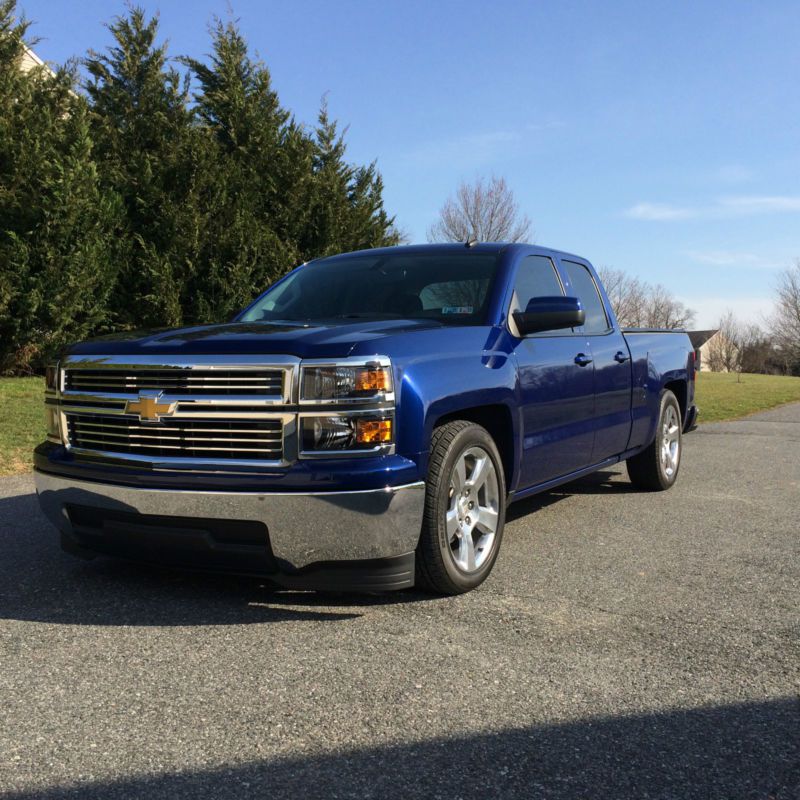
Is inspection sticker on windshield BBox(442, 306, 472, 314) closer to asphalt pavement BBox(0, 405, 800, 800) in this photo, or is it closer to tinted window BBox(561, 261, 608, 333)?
tinted window BBox(561, 261, 608, 333)

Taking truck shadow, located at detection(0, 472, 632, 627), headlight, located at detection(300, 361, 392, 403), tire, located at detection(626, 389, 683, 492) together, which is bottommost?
truck shadow, located at detection(0, 472, 632, 627)

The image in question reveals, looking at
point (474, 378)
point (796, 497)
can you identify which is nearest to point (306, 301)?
point (474, 378)

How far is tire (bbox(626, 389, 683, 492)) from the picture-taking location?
7.18 m

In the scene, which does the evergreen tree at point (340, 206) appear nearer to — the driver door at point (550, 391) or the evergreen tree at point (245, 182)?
the evergreen tree at point (245, 182)

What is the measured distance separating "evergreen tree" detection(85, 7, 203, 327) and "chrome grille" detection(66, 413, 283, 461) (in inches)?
426

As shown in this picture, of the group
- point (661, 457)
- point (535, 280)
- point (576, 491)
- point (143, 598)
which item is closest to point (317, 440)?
point (143, 598)

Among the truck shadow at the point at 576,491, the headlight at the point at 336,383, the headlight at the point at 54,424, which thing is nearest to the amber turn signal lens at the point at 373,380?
the headlight at the point at 336,383

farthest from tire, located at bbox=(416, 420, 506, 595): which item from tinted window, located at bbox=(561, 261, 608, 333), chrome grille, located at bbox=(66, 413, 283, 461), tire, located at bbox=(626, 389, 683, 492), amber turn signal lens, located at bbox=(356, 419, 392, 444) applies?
tire, located at bbox=(626, 389, 683, 492)

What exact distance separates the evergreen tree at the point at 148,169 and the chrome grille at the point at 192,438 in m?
10.8

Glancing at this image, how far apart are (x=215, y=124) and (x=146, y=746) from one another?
16903 millimetres

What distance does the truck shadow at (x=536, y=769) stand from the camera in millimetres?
2363

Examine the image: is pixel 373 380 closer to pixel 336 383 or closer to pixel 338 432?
pixel 336 383

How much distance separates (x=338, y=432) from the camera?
365 cm

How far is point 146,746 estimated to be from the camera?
2.62 metres
